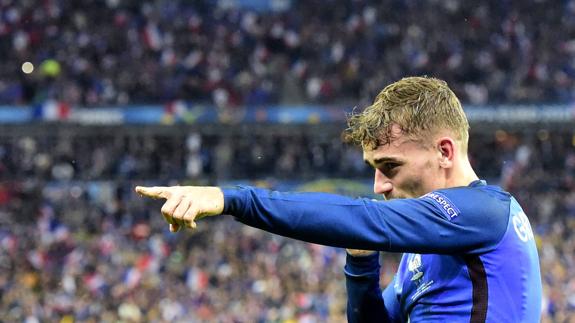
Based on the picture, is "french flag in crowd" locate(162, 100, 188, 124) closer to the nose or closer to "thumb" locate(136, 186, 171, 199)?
the nose

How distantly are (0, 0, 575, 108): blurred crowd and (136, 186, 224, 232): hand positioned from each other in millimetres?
19557

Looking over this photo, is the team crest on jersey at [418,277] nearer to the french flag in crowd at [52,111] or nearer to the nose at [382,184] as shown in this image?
the nose at [382,184]

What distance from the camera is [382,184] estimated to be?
104 inches

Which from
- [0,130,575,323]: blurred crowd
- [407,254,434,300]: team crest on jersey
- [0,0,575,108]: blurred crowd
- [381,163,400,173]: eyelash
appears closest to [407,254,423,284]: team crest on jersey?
[407,254,434,300]: team crest on jersey

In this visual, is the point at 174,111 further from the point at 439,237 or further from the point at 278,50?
the point at 439,237

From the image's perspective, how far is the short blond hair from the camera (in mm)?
2580

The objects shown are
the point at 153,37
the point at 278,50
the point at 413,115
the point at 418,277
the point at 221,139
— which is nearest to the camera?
the point at 413,115

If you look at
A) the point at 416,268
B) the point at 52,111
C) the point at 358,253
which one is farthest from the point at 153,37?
the point at 416,268

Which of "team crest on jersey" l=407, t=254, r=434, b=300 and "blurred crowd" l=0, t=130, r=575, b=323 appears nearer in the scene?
"team crest on jersey" l=407, t=254, r=434, b=300

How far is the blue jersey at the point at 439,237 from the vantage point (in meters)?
2.25

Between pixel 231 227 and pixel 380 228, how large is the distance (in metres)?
16.1

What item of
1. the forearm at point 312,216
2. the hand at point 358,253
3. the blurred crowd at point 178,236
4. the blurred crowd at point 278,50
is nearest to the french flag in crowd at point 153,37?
the blurred crowd at point 278,50

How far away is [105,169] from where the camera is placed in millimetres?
20547

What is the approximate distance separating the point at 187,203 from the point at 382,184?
0.69 metres
